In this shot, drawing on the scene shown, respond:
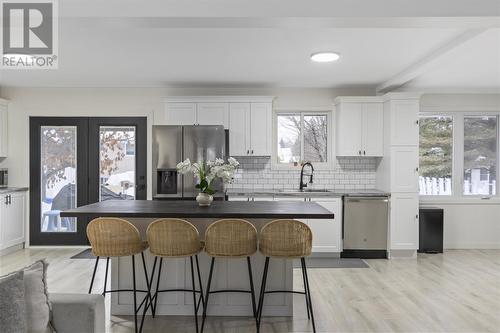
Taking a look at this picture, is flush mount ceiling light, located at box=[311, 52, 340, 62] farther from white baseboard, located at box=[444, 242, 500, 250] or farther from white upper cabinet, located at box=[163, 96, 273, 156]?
white baseboard, located at box=[444, 242, 500, 250]

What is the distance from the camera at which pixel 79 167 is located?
602cm

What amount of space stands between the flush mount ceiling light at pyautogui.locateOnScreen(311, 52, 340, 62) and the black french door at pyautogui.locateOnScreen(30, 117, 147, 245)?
304 centimetres

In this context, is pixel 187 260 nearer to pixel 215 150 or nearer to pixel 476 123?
pixel 215 150

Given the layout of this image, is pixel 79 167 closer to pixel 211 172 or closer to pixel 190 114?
pixel 190 114

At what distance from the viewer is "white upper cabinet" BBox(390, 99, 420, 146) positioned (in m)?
5.50

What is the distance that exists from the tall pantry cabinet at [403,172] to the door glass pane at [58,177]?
4800mm

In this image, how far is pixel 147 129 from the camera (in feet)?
19.8

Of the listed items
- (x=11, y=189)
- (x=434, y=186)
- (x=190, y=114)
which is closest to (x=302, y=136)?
(x=190, y=114)

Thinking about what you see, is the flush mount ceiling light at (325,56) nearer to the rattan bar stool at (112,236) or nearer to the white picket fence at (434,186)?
the rattan bar stool at (112,236)

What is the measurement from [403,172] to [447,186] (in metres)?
1.27

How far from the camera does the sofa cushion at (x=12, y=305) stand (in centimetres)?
161

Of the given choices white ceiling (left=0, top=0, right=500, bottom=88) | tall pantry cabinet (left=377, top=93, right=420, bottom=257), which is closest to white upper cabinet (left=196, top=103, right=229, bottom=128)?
white ceiling (left=0, top=0, right=500, bottom=88)

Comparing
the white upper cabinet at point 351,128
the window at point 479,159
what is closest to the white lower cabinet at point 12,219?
the white upper cabinet at point 351,128

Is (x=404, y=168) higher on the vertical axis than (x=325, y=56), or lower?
lower
